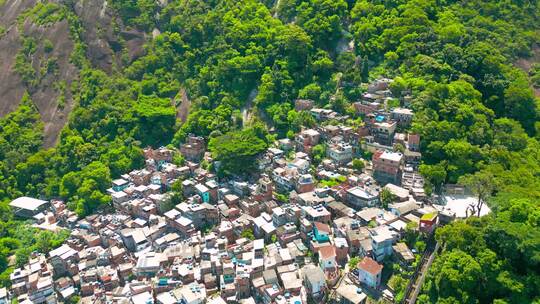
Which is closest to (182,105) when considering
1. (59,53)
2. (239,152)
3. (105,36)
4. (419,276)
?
(239,152)

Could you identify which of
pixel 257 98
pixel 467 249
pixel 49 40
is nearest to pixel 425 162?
pixel 467 249

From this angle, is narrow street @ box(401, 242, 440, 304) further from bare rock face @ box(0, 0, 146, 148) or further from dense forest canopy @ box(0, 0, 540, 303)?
bare rock face @ box(0, 0, 146, 148)

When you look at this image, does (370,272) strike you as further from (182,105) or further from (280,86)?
(182,105)

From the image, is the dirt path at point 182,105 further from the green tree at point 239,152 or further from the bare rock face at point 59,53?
the green tree at point 239,152

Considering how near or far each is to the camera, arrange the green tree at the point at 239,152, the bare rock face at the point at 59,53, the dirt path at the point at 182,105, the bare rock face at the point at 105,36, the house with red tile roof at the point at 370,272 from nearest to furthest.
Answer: the house with red tile roof at the point at 370,272, the green tree at the point at 239,152, the dirt path at the point at 182,105, the bare rock face at the point at 59,53, the bare rock face at the point at 105,36

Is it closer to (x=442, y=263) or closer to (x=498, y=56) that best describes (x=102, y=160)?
(x=442, y=263)

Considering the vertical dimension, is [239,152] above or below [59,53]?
below

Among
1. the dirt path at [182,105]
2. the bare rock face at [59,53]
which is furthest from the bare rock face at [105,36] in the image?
the dirt path at [182,105]

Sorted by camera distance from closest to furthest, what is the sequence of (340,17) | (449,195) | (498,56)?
1. (449,195)
2. (498,56)
3. (340,17)
